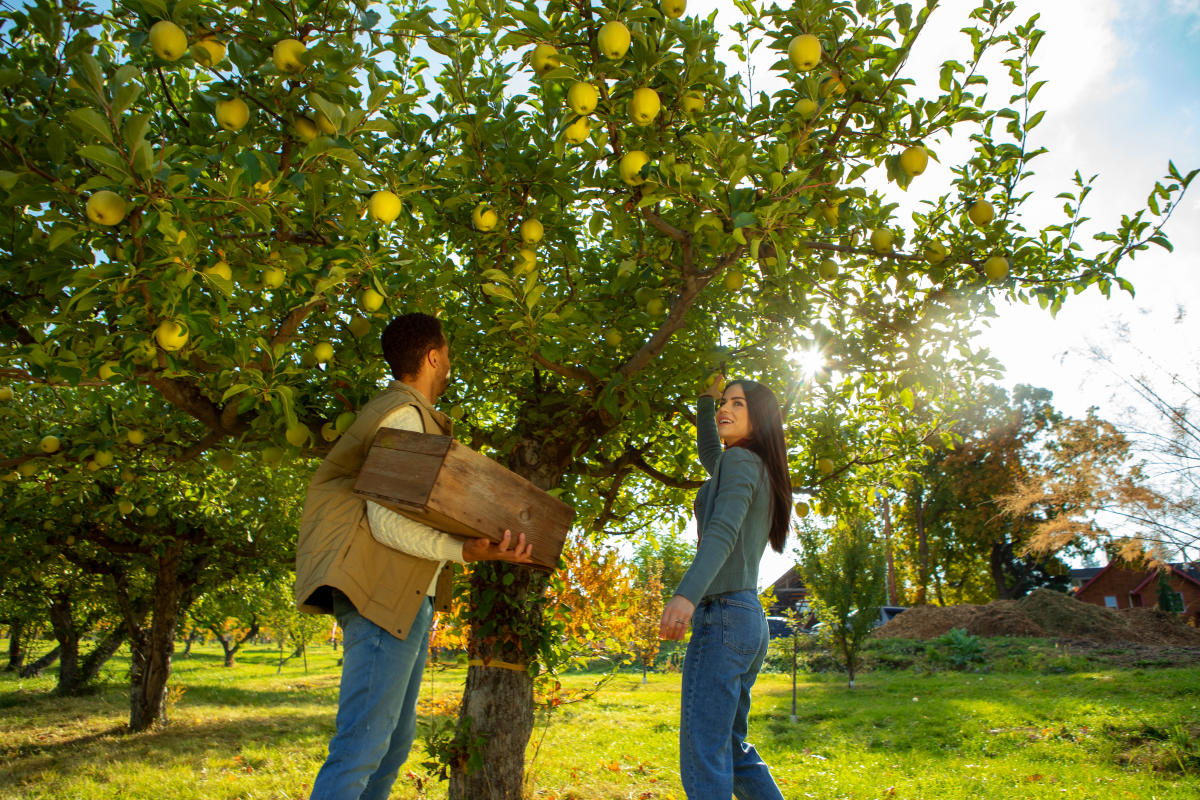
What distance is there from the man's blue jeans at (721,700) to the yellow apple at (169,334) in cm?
216

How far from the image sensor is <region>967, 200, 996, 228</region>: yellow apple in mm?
3250

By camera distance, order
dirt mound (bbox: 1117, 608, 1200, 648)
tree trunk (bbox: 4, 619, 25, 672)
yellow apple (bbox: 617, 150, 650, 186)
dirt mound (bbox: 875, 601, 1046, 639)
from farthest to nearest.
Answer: tree trunk (bbox: 4, 619, 25, 672)
dirt mound (bbox: 875, 601, 1046, 639)
dirt mound (bbox: 1117, 608, 1200, 648)
yellow apple (bbox: 617, 150, 650, 186)

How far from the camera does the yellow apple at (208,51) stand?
2.15 meters

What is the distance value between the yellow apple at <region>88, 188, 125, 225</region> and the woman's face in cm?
224

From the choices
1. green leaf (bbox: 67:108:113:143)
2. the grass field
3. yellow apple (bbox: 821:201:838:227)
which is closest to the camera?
green leaf (bbox: 67:108:113:143)

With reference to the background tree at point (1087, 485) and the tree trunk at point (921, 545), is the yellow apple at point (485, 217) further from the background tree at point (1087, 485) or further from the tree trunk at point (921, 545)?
the tree trunk at point (921, 545)

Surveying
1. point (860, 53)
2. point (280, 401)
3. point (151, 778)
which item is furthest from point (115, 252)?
point (151, 778)

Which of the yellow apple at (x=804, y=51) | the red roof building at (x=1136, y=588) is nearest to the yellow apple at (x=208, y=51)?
the yellow apple at (x=804, y=51)

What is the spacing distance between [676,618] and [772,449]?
95cm

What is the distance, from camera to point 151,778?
22.4ft

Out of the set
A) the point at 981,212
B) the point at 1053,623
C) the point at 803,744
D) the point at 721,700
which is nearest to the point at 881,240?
the point at 981,212

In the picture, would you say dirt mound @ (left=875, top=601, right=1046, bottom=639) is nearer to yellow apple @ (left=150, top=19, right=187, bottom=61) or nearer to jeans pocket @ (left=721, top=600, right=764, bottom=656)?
jeans pocket @ (left=721, top=600, right=764, bottom=656)

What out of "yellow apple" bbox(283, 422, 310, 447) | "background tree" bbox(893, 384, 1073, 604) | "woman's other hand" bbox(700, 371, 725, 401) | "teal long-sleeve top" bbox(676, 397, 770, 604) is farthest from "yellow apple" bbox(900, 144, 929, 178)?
"background tree" bbox(893, 384, 1073, 604)

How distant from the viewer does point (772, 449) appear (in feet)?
9.68
